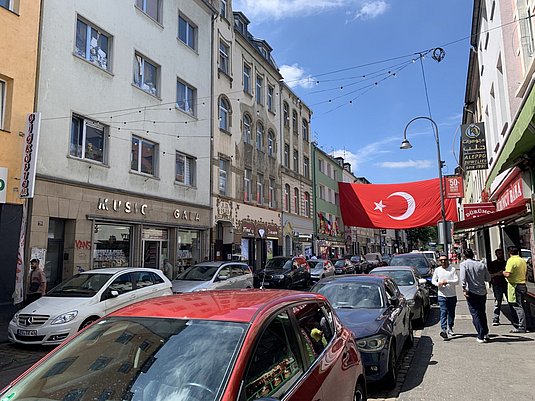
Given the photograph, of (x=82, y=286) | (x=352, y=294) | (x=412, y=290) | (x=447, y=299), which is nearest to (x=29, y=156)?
(x=82, y=286)

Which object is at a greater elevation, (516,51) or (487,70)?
(487,70)

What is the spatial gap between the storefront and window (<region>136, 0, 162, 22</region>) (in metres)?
8.30

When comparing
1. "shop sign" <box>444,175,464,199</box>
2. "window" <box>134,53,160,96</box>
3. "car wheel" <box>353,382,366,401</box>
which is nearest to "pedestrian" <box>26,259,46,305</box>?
"car wheel" <box>353,382,366,401</box>

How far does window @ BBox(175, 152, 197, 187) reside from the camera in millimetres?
20406

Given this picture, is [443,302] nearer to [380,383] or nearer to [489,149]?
[380,383]

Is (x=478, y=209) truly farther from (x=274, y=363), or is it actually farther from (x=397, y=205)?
(x=274, y=363)

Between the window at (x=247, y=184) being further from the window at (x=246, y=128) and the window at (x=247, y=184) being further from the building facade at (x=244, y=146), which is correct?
the window at (x=246, y=128)

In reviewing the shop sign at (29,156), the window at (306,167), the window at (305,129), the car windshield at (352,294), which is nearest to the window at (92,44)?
the shop sign at (29,156)

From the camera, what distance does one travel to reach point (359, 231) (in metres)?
59.0

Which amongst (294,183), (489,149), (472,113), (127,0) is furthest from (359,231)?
(127,0)

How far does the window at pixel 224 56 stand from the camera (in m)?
25.2

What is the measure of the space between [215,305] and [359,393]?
193cm

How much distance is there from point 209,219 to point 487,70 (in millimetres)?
14193

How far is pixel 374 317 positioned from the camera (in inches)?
255
